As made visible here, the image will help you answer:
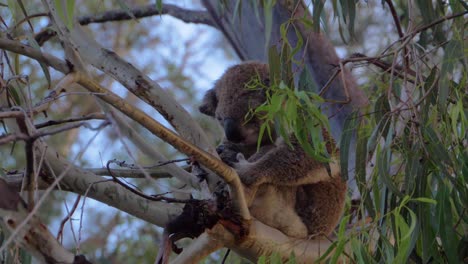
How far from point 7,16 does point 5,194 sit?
254cm

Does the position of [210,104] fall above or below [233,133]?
above

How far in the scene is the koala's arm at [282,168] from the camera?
2635mm

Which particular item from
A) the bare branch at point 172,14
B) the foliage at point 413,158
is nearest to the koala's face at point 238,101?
the foliage at point 413,158

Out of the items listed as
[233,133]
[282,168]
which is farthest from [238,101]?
[282,168]

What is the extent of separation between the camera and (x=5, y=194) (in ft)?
4.39

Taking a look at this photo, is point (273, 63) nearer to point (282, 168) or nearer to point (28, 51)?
point (282, 168)

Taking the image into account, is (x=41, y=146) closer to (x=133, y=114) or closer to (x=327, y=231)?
(x=133, y=114)

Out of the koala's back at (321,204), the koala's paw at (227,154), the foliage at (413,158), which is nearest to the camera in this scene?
the foliage at (413,158)

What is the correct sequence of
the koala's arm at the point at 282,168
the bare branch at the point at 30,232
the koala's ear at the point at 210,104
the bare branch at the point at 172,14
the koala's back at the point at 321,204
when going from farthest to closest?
the bare branch at the point at 172,14 → the koala's ear at the point at 210,104 → the koala's back at the point at 321,204 → the koala's arm at the point at 282,168 → the bare branch at the point at 30,232

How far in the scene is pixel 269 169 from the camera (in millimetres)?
2674

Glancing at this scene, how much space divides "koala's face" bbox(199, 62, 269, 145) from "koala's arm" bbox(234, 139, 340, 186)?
0.14 m

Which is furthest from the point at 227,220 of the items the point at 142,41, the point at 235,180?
the point at 142,41

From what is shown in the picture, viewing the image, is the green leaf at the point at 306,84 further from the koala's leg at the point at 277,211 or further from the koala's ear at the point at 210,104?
the koala's ear at the point at 210,104

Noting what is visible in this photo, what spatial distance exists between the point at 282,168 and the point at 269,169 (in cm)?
8
